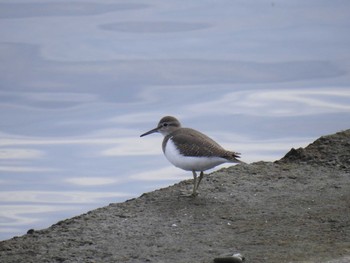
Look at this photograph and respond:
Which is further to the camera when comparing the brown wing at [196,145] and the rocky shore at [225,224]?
the brown wing at [196,145]

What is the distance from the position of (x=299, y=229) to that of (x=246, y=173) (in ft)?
5.88

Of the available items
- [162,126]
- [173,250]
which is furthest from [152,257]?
[162,126]

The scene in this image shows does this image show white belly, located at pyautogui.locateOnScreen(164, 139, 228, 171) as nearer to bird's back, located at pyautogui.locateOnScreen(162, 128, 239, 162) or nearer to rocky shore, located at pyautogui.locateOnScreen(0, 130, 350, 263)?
bird's back, located at pyautogui.locateOnScreen(162, 128, 239, 162)

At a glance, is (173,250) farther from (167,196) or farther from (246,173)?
(246,173)

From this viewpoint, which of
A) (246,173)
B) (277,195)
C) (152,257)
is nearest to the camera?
(152,257)

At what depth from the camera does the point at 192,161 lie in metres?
9.73

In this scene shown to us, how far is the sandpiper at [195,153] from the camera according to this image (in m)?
9.63

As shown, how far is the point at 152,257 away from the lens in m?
7.93

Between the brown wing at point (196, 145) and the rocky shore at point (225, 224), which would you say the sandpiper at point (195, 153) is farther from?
the rocky shore at point (225, 224)

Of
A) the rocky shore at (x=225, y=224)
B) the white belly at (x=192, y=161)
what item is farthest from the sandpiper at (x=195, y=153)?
the rocky shore at (x=225, y=224)

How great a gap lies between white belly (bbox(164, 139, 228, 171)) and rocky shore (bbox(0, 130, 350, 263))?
0.24 metres

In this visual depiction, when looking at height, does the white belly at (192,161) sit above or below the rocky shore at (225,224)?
above

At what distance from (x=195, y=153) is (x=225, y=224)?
114 centimetres

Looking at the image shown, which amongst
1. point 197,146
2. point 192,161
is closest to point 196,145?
point 197,146
